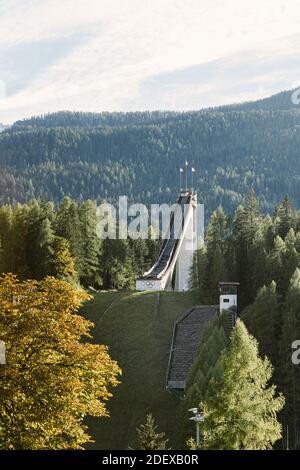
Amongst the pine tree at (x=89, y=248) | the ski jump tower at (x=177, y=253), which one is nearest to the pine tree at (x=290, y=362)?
the ski jump tower at (x=177, y=253)

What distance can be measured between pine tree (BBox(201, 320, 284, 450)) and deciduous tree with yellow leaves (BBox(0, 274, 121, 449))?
174 inches

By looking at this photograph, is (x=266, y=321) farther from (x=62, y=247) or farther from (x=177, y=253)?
(x=177, y=253)

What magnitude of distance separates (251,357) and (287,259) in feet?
103

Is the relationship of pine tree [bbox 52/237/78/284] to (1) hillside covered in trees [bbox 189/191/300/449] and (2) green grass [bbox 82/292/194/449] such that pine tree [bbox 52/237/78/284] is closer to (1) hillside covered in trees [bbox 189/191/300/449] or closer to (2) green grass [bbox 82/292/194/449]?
(2) green grass [bbox 82/292/194/449]

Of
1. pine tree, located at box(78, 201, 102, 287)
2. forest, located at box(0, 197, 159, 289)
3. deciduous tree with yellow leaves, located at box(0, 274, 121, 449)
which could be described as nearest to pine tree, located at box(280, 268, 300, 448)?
deciduous tree with yellow leaves, located at box(0, 274, 121, 449)

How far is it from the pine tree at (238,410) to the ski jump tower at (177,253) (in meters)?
43.7

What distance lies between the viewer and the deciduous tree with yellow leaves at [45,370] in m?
31.3

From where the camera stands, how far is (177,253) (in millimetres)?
87438

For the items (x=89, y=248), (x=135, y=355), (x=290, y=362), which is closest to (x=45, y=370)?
(x=290, y=362)

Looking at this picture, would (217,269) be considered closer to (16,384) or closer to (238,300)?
(238,300)

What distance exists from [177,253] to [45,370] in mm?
56094

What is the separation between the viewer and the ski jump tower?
3036 inches

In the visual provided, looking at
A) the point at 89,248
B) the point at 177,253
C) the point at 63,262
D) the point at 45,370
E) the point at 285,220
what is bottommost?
the point at 177,253

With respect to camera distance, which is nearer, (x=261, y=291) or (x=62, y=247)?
(x=261, y=291)
